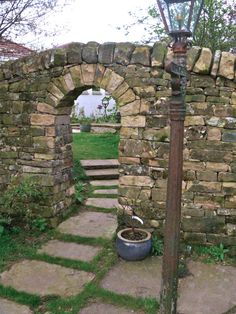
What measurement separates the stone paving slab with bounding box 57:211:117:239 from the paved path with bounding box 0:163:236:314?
0.21 meters

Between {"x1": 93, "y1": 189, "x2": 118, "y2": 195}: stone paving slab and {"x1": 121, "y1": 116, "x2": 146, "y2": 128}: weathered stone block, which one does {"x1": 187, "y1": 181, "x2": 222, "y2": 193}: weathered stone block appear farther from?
{"x1": 93, "y1": 189, "x2": 118, "y2": 195}: stone paving slab

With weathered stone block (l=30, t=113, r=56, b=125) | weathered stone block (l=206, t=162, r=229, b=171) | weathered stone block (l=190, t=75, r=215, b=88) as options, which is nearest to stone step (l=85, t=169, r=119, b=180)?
weathered stone block (l=30, t=113, r=56, b=125)

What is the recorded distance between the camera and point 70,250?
4.27 m

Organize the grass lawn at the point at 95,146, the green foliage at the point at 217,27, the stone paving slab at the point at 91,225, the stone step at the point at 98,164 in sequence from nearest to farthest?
the stone paving slab at the point at 91,225 < the stone step at the point at 98,164 < the grass lawn at the point at 95,146 < the green foliage at the point at 217,27

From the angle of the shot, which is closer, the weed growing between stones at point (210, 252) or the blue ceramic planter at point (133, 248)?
the blue ceramic planter at point (133, 248)

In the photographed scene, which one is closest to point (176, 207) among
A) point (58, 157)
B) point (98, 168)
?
point (58, 157)

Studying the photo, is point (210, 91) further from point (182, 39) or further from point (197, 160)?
point (182, 39)

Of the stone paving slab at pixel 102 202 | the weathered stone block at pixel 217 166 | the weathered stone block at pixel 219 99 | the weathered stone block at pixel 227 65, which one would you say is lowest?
the stone paving slab at pixel 102 202

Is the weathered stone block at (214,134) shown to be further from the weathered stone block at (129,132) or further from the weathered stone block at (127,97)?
the weathered stone block at (127,97)

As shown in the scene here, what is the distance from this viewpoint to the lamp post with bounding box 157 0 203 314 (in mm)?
2092

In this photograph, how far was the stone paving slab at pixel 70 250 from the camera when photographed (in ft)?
13.5

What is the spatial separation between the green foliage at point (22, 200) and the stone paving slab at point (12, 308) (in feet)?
5.31

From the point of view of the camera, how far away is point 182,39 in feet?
7.05

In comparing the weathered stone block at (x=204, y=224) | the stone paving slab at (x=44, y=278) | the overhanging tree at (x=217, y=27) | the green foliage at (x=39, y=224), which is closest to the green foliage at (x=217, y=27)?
the overhanging tree at (x=217, y=27)
